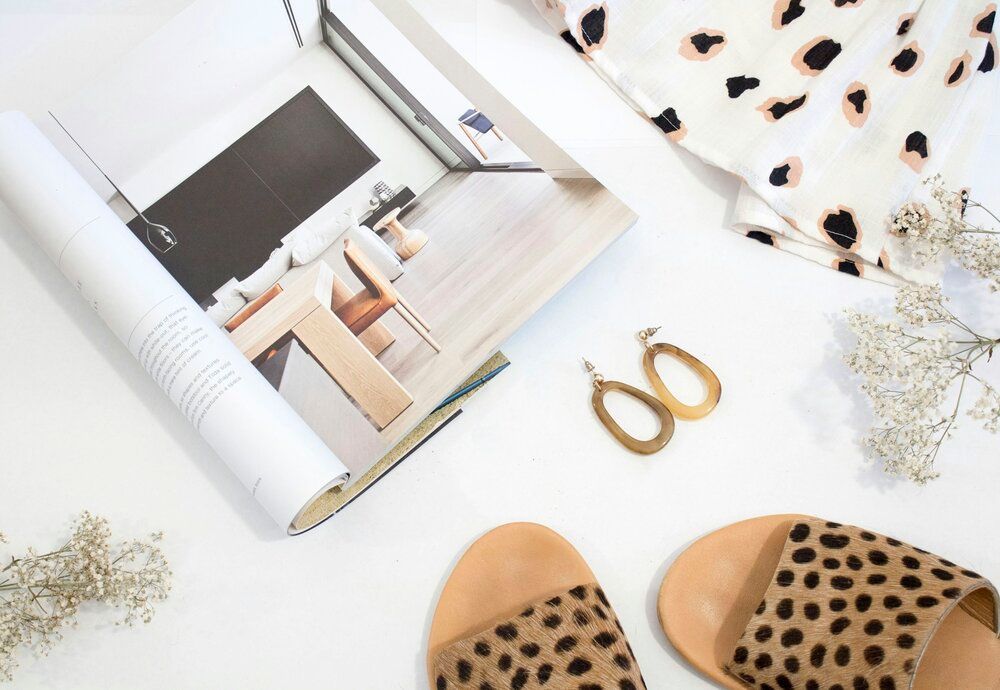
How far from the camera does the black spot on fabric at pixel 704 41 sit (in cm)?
80

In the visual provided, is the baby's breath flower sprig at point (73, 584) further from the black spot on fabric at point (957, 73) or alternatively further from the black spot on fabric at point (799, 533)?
the black spot on fabric at point (957, 73)

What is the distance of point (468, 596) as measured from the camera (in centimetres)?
69

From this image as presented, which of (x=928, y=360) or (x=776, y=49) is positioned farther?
(x=776, y=49)

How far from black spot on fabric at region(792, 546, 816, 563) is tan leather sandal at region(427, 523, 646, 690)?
167 mm

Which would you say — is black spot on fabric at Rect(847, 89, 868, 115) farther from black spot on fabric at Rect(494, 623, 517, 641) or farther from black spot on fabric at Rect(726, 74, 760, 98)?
black spot on fabric at Rect(494, 623, 517, 641)

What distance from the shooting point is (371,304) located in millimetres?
695

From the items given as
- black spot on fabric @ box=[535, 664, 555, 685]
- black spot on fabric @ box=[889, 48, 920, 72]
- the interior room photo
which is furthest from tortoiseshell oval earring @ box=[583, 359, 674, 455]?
black spot on fabric @ box=[889, 48, 920, 72]

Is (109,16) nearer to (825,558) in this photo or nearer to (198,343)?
(198,343)

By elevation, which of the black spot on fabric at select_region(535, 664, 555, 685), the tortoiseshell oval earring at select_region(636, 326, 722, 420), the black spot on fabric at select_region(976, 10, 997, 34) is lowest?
the black spot on fabric at select_region(535, 664, 555, 685)

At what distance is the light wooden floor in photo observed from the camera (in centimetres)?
69

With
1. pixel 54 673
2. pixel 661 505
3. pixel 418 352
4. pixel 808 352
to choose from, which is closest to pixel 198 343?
pixel 418 352

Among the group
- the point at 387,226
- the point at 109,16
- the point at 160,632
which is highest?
the point at 109,16

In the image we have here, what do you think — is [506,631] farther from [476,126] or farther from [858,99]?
[858,99]

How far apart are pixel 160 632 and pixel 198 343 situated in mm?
252
